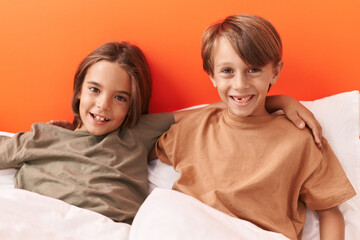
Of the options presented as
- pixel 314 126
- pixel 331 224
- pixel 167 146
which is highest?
pixel 314 126

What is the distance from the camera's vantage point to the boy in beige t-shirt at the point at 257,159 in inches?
37.2

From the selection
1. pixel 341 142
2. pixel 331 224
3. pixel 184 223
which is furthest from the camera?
pixel 341 142

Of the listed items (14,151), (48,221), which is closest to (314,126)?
(48,221)

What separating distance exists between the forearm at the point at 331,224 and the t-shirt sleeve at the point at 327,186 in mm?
30

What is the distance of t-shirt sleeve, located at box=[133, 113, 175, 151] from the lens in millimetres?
1166

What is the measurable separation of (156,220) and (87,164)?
356mm

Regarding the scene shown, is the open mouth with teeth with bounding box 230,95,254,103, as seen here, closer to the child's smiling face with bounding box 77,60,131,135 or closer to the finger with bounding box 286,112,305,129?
the finger with bounding box 286,112,305,129

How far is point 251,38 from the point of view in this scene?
946mm

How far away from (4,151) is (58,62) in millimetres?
388

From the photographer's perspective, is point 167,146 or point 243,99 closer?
point 243,99

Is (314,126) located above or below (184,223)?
above

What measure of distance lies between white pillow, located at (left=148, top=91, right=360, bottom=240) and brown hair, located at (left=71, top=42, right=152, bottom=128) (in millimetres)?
194

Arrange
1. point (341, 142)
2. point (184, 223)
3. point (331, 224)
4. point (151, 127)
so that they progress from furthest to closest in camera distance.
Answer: point (151, 127) → point (341, 142) → point (331, 224) → point (184, 223)

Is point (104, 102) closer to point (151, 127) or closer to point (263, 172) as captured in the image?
point (151, 127)
